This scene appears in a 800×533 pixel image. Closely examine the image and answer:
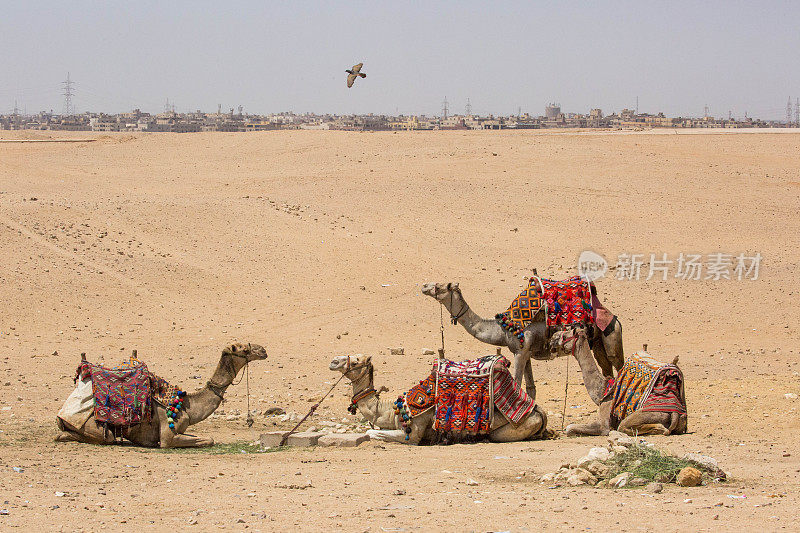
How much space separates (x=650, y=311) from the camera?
19391mm

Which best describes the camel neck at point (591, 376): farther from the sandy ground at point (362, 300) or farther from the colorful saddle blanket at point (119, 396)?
the colorful saddle blanket at point (119, 396)

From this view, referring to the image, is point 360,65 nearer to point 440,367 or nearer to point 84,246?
point 84,246

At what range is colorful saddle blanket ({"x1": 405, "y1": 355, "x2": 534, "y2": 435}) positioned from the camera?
34.4 ft

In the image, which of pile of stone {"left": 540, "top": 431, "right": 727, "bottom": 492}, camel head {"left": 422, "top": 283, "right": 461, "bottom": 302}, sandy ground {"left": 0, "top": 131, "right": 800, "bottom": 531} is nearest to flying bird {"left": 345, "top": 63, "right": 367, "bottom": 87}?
sandy ground {"left": 0, "top": 131, "right": 800, "bottom": 531}

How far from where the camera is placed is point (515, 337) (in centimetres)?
1224

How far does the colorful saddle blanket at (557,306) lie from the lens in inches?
475

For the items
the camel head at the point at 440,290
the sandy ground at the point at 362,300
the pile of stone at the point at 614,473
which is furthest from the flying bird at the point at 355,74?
the pile of stone at the point at 614,473

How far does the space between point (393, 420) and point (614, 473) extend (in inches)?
120

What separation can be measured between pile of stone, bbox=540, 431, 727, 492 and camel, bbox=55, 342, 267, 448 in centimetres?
376

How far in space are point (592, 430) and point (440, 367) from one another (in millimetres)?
1807

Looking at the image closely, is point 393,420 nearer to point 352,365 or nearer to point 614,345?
point 352,365

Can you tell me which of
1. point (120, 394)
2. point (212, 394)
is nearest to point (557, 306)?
point (212, 394)

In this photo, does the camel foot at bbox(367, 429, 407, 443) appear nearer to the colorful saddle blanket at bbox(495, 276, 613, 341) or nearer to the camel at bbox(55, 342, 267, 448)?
the camel at bbox(55, 342, 267, 448)

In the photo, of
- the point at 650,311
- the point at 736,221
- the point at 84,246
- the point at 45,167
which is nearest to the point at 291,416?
the point at 650,311
